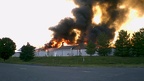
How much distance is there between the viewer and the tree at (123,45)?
280ft

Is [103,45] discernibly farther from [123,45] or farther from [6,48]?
[6,48]

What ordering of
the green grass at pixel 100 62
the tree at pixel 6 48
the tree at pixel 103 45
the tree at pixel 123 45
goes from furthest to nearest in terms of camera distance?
1. the tree at pixel 6 48
2. the tree at pixel 103 45
3. the tree at pixel 123 45
4. the green grass at pixel 100 62

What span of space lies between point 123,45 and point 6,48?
1904 inches

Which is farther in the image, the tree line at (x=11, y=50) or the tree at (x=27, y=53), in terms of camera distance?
the tree line at (x=11, y=50)

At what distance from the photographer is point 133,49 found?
8656 centimetres

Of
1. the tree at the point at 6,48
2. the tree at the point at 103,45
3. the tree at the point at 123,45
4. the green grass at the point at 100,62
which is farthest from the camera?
the tree at the point at 6,48

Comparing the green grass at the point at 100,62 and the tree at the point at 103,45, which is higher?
the tree at the point at 103,45

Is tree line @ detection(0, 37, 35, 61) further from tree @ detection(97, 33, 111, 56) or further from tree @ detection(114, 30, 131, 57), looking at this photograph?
tree @ detection(114, 30, 131, 57)

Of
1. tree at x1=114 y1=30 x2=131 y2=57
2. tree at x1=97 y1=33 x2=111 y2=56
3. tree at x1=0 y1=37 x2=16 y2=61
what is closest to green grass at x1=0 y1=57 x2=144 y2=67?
tree at x1=114 y1=30 x2=131 y2=57

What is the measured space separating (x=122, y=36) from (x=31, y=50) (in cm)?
3138

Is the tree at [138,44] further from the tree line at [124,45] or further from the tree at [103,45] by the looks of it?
the tree at [103,45]

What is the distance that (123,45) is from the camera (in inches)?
3430

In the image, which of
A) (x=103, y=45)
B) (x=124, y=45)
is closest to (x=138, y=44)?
(x=124, y=45)

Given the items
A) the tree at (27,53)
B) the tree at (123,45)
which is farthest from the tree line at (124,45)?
the tree at (27,53)
